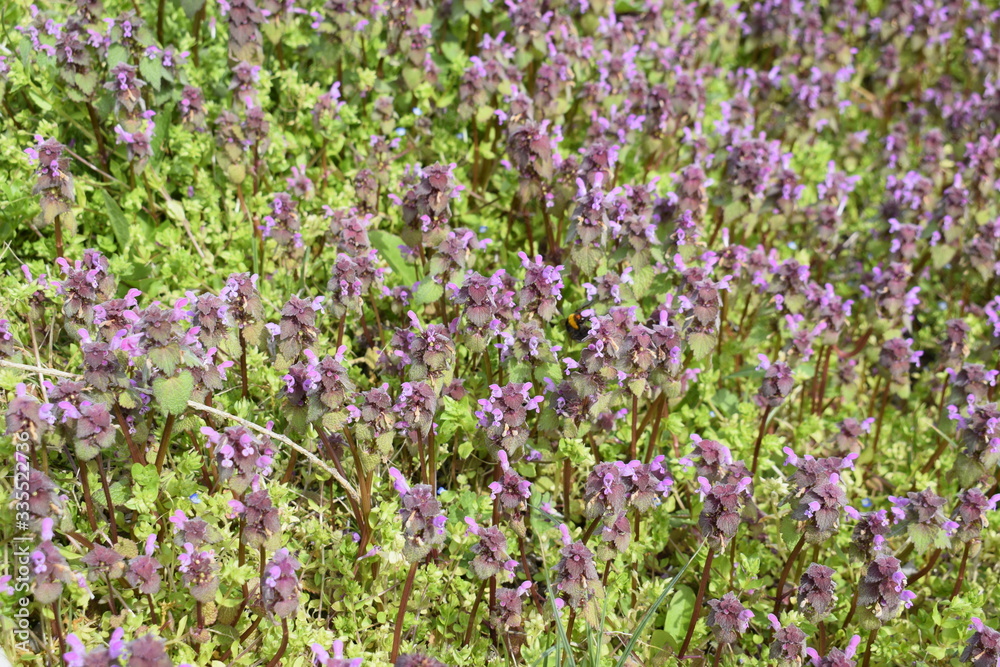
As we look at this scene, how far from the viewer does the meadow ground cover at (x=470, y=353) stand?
3762mm

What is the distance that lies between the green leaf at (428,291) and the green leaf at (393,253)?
2.89ft

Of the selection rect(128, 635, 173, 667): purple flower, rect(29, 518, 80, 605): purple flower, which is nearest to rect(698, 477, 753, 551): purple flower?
rect(128, 635, 173, 667): purple flower

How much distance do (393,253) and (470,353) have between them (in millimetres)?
874

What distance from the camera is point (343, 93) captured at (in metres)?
6.28

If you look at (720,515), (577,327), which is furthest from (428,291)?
(720,515)

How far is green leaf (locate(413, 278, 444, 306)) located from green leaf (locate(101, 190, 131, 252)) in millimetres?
1921

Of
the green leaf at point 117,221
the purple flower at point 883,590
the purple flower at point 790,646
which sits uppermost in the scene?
the green leaf at point 117,221

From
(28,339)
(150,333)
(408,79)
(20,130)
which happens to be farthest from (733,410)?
(20,130)

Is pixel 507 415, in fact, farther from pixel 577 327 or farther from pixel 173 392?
pixel 173 392

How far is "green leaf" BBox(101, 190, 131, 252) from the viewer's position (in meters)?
5.30

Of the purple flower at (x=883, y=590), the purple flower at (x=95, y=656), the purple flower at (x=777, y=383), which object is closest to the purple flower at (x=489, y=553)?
the purple flower at (x=95, y=656)

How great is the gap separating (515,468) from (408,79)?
2.94 meters

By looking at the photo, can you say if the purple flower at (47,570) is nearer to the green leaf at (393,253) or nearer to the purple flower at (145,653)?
the purple flower at (145,653)

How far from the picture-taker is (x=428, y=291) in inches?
182
